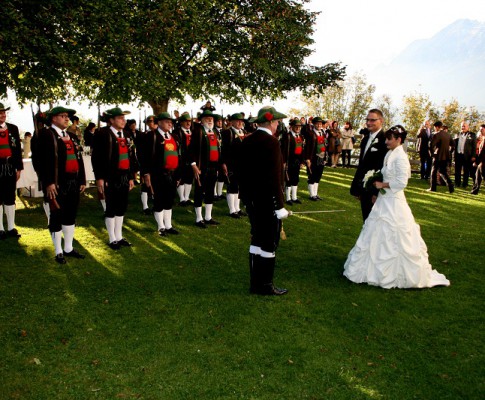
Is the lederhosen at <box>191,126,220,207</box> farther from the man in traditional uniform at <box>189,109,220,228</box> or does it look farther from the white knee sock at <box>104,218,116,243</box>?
the white knee sock at <box>104,218,116,243</box>

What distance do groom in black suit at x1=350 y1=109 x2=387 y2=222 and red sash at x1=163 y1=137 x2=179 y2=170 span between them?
3.68 metres

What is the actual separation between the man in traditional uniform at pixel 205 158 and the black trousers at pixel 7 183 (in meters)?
3.63

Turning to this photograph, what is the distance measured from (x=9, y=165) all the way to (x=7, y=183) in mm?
374

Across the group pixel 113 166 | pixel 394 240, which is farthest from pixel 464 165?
pixel 113 166

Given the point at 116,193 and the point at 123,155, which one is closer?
the point at 123,155

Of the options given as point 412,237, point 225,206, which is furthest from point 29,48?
point 412,237

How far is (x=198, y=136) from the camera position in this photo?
10.2m

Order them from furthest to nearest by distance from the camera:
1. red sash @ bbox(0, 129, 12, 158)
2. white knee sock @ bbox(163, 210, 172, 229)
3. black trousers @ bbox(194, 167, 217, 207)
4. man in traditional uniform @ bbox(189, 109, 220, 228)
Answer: black trousers @ bbox(194, 167, 217, 207), man in traditional uniform @ bbox(189, 109, 220, 228), white knee sock @ bbox(163, 210, 172, 229), red sash @ bbox(0, 129, 12, 158)

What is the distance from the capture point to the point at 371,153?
23.8 ft

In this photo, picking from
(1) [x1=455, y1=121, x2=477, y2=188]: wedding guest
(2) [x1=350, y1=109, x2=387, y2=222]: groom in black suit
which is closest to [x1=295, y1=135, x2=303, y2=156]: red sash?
(2) [x1=350, y1=109, x2=387, y2=222]: groom in black suit

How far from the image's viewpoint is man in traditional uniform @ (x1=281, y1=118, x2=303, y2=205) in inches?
488

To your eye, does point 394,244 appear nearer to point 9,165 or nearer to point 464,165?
point 9,165

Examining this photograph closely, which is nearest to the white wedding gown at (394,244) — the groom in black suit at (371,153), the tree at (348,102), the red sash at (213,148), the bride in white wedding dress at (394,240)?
the bride in white wedding dress at (394,240)

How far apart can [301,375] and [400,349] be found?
128 cm
